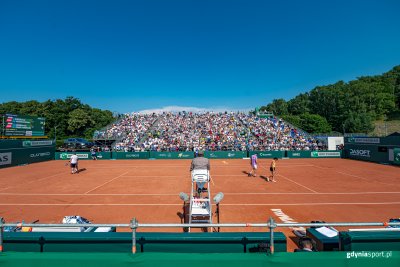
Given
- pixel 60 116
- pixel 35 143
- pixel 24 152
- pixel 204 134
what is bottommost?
pixel 24 152

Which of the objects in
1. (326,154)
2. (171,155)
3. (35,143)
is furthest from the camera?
(171,155)

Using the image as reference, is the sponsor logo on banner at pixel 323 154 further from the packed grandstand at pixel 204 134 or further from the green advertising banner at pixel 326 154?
the packed grandstand at pixel 204 134

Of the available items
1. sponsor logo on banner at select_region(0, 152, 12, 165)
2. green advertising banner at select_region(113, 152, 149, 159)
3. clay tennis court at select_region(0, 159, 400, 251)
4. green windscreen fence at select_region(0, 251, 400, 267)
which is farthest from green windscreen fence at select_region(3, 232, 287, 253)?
green advertising banner at select_region(113, 152, 149, 159)

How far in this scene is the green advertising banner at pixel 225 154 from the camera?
118 feet

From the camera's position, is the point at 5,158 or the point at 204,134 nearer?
the point at 5,158

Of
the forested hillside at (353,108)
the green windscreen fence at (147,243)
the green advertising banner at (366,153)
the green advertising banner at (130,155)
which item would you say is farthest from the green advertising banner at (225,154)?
the forested hillside at (353,108)

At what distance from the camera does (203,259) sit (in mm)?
3994

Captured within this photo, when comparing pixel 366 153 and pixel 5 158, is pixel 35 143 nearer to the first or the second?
pixel 5 158

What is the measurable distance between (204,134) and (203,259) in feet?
136

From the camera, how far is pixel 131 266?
3.96m

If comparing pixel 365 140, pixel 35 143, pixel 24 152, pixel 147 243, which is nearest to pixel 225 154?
pixel 365 140

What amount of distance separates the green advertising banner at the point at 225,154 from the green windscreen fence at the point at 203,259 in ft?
104

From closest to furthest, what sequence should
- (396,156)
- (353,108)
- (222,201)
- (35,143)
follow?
1. (222,201)
2. (396,156)
3. (35,143)
4. (353,108)

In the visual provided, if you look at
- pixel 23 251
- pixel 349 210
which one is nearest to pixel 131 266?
pixel 23 251
